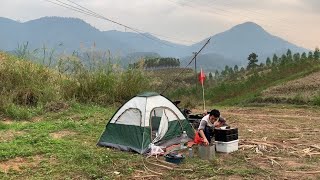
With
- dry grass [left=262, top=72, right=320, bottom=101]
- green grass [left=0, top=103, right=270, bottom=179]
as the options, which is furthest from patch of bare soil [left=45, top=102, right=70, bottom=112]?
dry grass [left=262, top=72, right=320, bottom=101]

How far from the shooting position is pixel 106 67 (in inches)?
666

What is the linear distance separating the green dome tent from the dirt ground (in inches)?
63.4

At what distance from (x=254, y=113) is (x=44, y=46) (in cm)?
854

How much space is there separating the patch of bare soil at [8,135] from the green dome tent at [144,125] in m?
2.17

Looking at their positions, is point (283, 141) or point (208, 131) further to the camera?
point (283, 141)

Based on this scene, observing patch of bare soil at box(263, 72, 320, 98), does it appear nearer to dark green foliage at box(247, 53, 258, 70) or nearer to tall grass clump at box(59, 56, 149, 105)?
tall grass clump at box(59, 56, 149, 105)

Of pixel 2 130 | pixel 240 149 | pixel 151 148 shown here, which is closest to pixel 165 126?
pixel 151 148

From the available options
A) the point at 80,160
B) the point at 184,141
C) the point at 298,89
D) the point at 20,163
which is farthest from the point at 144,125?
the point at 298,89

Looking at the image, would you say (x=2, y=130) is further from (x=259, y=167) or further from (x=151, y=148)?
(x=259, y=167)

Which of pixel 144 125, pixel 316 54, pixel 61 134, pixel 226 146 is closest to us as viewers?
pixel 226 146

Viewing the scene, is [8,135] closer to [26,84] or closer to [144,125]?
[144,125]

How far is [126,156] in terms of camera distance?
831 centimetres

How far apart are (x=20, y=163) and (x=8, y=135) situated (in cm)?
275

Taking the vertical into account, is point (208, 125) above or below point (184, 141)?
above
